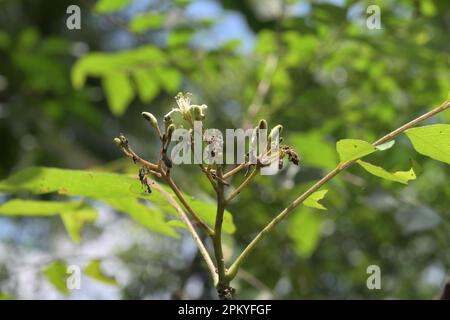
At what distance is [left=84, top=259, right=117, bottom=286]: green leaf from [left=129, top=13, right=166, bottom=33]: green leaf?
81cm

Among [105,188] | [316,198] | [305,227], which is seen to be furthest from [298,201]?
[305,227]

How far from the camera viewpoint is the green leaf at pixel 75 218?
1363 millimetres

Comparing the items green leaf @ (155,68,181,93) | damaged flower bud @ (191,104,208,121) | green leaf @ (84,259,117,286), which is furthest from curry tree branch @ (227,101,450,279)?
green leaf @ (155,68,181,93)

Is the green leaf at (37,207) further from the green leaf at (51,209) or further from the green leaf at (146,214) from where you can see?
the green leaf at (146,214)

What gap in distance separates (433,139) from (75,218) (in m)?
0.80

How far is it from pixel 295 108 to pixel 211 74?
1.29ft

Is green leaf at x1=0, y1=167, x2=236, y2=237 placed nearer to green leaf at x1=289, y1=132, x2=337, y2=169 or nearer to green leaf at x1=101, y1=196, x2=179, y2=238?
green leaf at x1=101, y1=196, x2=179, y2=238

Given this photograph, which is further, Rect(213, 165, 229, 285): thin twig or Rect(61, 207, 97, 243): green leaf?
Rect(61, 207, 97, 243): green leaf

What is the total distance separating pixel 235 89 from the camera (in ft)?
11.1

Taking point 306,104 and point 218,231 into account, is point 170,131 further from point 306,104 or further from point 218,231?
point 306,104

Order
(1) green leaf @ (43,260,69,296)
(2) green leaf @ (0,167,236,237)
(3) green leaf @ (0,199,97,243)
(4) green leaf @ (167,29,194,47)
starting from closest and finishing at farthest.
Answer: (2) green leaf @ (0,167,236,237), (3) green leaf @ (0,199,97,243), (1) green leaf @ (43,260,69,296), (4) green leaf @ (167,29,194,47)

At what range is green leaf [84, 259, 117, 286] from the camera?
1.50 metres

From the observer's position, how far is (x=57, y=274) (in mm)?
1464
